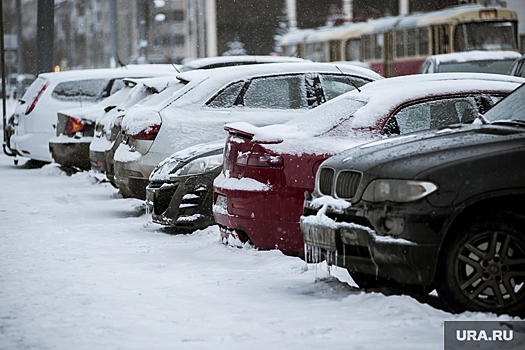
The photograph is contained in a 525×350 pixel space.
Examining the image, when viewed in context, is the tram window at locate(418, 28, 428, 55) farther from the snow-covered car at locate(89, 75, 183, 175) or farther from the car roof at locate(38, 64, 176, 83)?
the snow-covered car at locate(89, 75, 183, 175)

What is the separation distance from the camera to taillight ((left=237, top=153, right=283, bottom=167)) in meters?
5.91

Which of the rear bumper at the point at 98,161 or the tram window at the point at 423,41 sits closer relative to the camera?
the rear bumper at the point at 98,161

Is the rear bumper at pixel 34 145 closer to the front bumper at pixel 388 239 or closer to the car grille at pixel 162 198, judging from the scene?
the car grille at pixel 162 198

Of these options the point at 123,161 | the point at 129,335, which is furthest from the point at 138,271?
the point at 123,161

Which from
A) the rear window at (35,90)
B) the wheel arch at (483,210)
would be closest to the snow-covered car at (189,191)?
the wheel arch at (483,210)

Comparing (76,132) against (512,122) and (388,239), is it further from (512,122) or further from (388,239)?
(388,239)

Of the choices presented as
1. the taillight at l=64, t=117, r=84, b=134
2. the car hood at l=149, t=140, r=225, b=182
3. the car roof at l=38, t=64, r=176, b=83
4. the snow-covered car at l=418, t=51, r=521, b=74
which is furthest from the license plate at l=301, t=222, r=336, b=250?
the snow-covered car at l=418, t=51, r=521, b=74

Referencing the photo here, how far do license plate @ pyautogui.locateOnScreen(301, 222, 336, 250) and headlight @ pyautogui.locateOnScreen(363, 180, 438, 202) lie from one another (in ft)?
1.14

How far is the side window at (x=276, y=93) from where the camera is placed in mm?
8781

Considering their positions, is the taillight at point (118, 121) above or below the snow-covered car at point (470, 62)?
below

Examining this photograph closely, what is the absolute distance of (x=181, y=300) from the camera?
16.5 ft

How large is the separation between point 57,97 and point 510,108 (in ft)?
33.1

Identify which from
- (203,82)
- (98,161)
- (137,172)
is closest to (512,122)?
(203,82)

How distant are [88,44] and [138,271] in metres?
113
